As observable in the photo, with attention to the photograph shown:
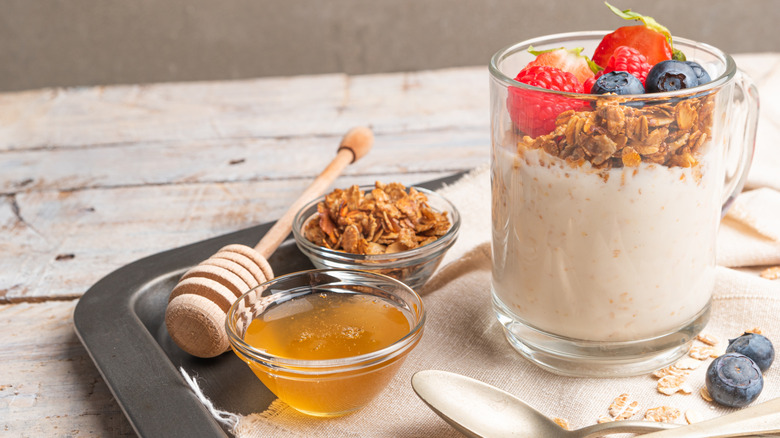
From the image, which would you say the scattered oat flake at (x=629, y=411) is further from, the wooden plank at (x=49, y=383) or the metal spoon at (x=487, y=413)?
the wooden plank at (x=49, y=383)

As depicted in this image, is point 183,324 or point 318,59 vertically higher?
point 183,324

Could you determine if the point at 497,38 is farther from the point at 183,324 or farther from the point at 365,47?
the point at 183,324

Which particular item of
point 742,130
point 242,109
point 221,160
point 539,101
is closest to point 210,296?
point 539,101

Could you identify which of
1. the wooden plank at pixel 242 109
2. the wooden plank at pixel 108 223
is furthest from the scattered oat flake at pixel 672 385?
the wooden plank at pixel 242 109

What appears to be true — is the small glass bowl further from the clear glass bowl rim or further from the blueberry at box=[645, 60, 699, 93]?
the blueberry at box=[645, 60, 699, 93]

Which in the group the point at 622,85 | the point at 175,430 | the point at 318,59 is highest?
the point at 622,85

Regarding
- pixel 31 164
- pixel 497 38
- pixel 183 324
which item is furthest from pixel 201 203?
pixel 497 38

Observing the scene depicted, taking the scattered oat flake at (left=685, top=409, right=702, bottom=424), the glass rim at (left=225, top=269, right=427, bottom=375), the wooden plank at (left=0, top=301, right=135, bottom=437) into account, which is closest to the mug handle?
the scattered oat flake at (left=685, top=409, right=702, bottom=424)
